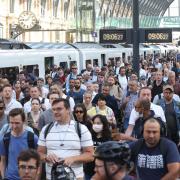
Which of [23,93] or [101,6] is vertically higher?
[101,6]

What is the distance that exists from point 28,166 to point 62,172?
26.1 inches

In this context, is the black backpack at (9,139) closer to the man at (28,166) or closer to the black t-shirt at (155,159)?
the black t-shirt at (155,159)

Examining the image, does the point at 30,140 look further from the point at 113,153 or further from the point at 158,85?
the point at 158,85

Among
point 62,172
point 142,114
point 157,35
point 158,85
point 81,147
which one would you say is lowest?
point 62,172

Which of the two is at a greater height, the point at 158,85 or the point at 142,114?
the point at 158,85

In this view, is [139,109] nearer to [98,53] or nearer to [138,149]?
[138,149]

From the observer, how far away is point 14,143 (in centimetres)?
565

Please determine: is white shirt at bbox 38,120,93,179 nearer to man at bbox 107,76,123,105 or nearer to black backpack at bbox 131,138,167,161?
black backpack at bbox 131,138,167,161

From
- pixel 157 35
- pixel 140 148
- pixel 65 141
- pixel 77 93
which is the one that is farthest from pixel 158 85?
pixel 140 148

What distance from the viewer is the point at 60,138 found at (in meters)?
5.35

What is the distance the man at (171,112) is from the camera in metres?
8.30

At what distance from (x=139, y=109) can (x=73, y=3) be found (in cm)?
6341

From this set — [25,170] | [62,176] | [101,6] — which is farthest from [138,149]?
[101,6]

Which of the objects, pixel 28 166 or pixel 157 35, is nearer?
pixel 28 166
